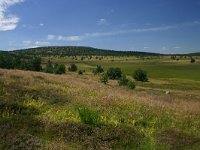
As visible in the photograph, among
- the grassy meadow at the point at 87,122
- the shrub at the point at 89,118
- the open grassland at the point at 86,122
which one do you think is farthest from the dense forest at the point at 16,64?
the shrub at the point at 89,118

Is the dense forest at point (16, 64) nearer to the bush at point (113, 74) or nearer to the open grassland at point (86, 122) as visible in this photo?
the bush at point (113, 74)

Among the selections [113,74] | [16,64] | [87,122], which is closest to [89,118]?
[87,122]

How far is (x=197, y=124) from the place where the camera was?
1605 centimetres

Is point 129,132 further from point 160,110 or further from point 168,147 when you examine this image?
point 160,110

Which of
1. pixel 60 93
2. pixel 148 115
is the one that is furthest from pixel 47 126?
pixel 60 93

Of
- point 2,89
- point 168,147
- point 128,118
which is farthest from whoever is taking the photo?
point 2,89

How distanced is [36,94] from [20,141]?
7.77 meters

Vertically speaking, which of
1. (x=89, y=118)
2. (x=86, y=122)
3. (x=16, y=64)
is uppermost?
(x=89, y=118)

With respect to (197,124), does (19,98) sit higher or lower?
higher

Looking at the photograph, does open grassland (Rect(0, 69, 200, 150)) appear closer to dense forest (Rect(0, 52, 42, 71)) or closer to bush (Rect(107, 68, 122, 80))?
dense forest (Rect(0, 52, 42, 71))

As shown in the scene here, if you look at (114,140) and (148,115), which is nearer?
(114,140)

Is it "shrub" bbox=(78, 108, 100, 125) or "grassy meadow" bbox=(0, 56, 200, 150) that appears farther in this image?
"shrub" bbox=(78, 108, 100, 125)

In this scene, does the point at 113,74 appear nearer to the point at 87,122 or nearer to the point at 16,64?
the point at 16,64

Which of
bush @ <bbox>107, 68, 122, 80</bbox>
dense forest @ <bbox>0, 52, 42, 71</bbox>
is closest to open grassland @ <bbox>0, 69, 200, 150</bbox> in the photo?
dense forest @ <bbox>0, 52, 42, 71</bbox>
